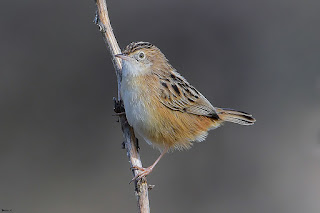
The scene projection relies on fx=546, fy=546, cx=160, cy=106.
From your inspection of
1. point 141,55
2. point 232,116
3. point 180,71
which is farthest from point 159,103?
point 180,71

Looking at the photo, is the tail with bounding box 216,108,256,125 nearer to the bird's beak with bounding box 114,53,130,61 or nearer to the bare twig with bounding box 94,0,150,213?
the bare twig with bounding box 94,0,150,213

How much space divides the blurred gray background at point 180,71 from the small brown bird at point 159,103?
3350 millimetres

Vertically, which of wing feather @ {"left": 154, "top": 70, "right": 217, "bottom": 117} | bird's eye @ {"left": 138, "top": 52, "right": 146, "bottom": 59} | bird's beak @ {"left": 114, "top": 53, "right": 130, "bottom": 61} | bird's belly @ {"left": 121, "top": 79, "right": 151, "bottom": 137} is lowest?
bird's belly @ {"left": 121, "top": 79, "right": 151, "bottom": 137}

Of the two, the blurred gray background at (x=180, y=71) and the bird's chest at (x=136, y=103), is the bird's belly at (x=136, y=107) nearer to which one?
the bird's chest at (x=136, y=103)

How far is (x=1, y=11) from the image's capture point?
11414 millimetres

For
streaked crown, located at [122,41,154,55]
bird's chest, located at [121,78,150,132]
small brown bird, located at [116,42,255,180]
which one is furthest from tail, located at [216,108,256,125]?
streaked crown, located at [122,41,154,55]

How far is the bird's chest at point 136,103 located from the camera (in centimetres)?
608

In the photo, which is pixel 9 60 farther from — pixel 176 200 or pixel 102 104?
pixel 176 200

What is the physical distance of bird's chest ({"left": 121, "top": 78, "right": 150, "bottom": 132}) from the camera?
6.08m

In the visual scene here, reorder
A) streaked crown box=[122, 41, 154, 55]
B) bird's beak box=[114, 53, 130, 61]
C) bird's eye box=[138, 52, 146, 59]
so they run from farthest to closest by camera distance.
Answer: bird's eye box=[138, 52, 146, 59]
streaked crown box=[122, 41, 154, 55]
bird's beak box=[114, 53, 130, 61]

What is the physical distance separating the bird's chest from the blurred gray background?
12.5 feet

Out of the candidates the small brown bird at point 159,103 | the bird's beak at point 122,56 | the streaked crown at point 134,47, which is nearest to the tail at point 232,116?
the small brown bird at point 159,103

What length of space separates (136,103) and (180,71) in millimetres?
4836

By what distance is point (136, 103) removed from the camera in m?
6.17
